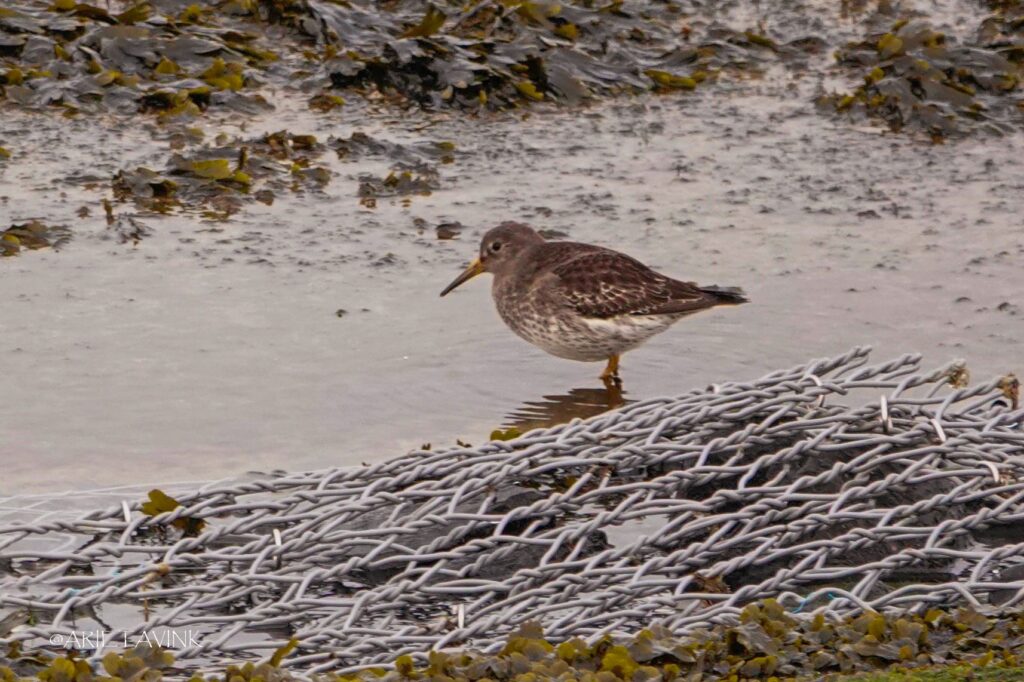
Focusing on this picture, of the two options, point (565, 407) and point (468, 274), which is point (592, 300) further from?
point (468, 274)

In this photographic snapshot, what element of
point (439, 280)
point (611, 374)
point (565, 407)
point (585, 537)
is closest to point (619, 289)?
point (611, 374)

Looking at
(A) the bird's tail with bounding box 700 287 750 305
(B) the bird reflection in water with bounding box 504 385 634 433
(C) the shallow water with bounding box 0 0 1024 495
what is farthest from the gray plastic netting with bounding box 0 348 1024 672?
(A) the bird's tail with bounding box 700 287 750 305

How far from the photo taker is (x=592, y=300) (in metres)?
8.27

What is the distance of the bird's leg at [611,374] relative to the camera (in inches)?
328

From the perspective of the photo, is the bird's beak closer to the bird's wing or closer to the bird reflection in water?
the bird's wing

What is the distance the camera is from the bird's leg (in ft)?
27.4

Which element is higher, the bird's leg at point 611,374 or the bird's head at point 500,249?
the bird's head at point 500,249

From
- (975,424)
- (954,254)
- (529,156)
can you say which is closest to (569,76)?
(529,156)

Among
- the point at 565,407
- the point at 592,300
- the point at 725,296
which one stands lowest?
the point at 565,407

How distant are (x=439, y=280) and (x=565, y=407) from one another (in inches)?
51.2

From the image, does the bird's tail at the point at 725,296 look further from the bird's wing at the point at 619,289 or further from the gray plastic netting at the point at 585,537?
the gray plastic netting at the point at 585,537

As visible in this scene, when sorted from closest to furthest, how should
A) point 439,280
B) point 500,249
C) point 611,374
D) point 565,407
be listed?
1. point 565,407
2. point 611,374
3. point 500,249
4. point 439,280

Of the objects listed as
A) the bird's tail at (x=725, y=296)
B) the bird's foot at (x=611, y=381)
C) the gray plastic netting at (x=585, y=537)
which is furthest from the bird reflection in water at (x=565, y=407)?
the gray plastic netting at (x=585, y=537)

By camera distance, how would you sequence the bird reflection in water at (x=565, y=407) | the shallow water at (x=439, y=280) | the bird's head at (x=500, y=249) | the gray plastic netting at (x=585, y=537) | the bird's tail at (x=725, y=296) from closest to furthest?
the gray plastic netting at (x=585, y=537)
the shallow water at (x=439, y=280)
the bird reflection in water at (x=565, y=407)
the bird's tail at (x=725, y=296)
the bird's head at (x=500, y=249)
